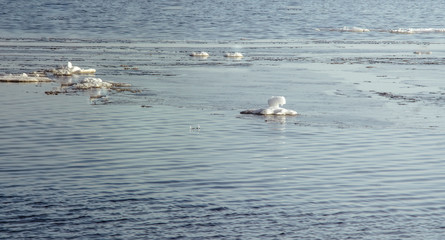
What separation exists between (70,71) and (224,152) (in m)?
18.2

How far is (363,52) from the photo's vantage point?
2142 inches

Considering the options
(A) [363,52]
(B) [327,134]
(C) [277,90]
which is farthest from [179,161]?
(A) [363,52]

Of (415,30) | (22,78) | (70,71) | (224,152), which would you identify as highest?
(415,30)

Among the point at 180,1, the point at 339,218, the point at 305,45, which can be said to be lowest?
the point at 339,218

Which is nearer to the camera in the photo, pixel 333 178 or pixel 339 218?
pixel 339 218

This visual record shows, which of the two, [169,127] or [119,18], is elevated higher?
[119,18]

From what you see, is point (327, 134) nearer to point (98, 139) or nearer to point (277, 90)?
point (98, 139)

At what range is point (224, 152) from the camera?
18906 millimetres

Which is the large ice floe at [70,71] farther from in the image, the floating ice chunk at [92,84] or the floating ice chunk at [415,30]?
the floating ice chunk at [415,30]

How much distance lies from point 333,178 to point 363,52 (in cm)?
3922

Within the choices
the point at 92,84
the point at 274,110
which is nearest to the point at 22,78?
the point at 92,84

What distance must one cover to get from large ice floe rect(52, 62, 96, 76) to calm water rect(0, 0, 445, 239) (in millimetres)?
471

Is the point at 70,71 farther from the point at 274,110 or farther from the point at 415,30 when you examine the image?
the point at 415,30

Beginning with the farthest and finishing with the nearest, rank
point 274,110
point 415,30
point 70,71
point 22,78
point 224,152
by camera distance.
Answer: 1. point 415,30
2. point 70,71
3. point 22,78
4. point 274,110
5. point 224,152
